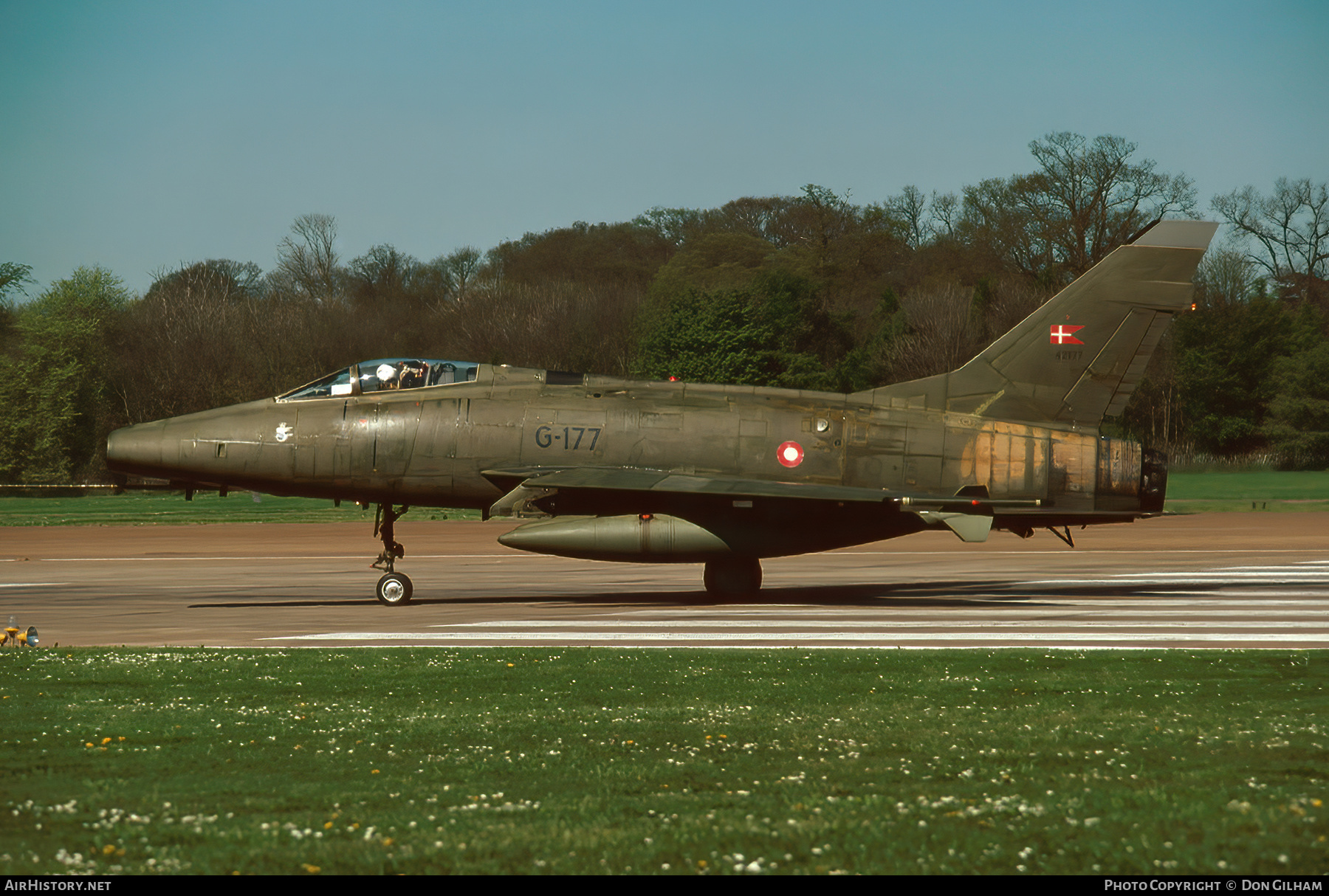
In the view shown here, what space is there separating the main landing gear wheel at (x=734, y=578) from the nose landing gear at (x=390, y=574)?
4565mm

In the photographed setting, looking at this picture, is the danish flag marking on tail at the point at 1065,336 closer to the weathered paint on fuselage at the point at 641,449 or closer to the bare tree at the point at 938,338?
the weathered paint on fuselage at the point at 641,449

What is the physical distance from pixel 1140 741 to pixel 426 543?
28.8m

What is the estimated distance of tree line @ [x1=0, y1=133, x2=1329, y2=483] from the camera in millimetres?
75375

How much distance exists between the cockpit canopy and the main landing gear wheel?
476 centimetres

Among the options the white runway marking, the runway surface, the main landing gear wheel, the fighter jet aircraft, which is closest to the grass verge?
the white runway marking

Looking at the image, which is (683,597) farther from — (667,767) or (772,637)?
(667,767)

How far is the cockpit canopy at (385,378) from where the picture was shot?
17.8m

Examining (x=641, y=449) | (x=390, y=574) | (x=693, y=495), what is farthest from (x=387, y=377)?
(x=693, y=495)

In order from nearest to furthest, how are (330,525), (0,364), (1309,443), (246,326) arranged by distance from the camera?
(330,525), (1309,443), (0,364), (246,326)

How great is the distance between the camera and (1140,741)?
7.11 metres

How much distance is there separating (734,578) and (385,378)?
6.10 metres

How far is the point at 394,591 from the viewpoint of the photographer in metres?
17.6

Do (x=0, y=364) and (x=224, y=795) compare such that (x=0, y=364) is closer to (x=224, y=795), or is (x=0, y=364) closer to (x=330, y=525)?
(x=330, y=525)
